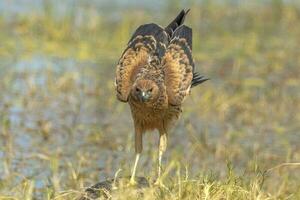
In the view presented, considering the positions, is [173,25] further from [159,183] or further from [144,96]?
[159,183]

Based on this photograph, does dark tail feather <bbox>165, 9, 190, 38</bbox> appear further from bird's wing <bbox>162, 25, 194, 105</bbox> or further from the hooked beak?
the hooked beak

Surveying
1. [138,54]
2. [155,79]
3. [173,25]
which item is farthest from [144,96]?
[173,25]

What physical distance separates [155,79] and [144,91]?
287 mm

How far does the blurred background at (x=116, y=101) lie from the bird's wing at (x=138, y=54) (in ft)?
2.32

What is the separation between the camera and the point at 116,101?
10.7m

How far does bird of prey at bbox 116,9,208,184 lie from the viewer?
6894 mm

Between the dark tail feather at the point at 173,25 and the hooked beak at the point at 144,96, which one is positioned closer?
the hooked beak at the point at 144,96

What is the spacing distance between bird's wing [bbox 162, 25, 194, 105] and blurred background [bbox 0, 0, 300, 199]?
0.65 metres

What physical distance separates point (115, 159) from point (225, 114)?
7.06 ft

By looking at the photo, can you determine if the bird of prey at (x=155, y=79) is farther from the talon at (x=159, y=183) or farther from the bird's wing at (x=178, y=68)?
the talon at (x=159, y=183)

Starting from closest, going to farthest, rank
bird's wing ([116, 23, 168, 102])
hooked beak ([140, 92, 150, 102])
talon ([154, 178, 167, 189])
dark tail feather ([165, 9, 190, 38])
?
1. talon ([154, 178, 167, 189])
2. hooked beak ([140, 92, 150, 102])
3. bird's wing ([116, 23, 168, 102])
4. dark tail feather ([165, 9, 190, 38])

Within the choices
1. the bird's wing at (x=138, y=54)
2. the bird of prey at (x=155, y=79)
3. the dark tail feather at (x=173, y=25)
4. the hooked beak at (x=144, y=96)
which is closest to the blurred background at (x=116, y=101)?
the bird of prey at (x=155, y=79)

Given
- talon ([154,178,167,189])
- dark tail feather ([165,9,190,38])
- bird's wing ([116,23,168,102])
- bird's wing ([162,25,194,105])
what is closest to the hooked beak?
bird's wing ([116,23,168,102])

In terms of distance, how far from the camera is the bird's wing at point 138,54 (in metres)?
7.14
